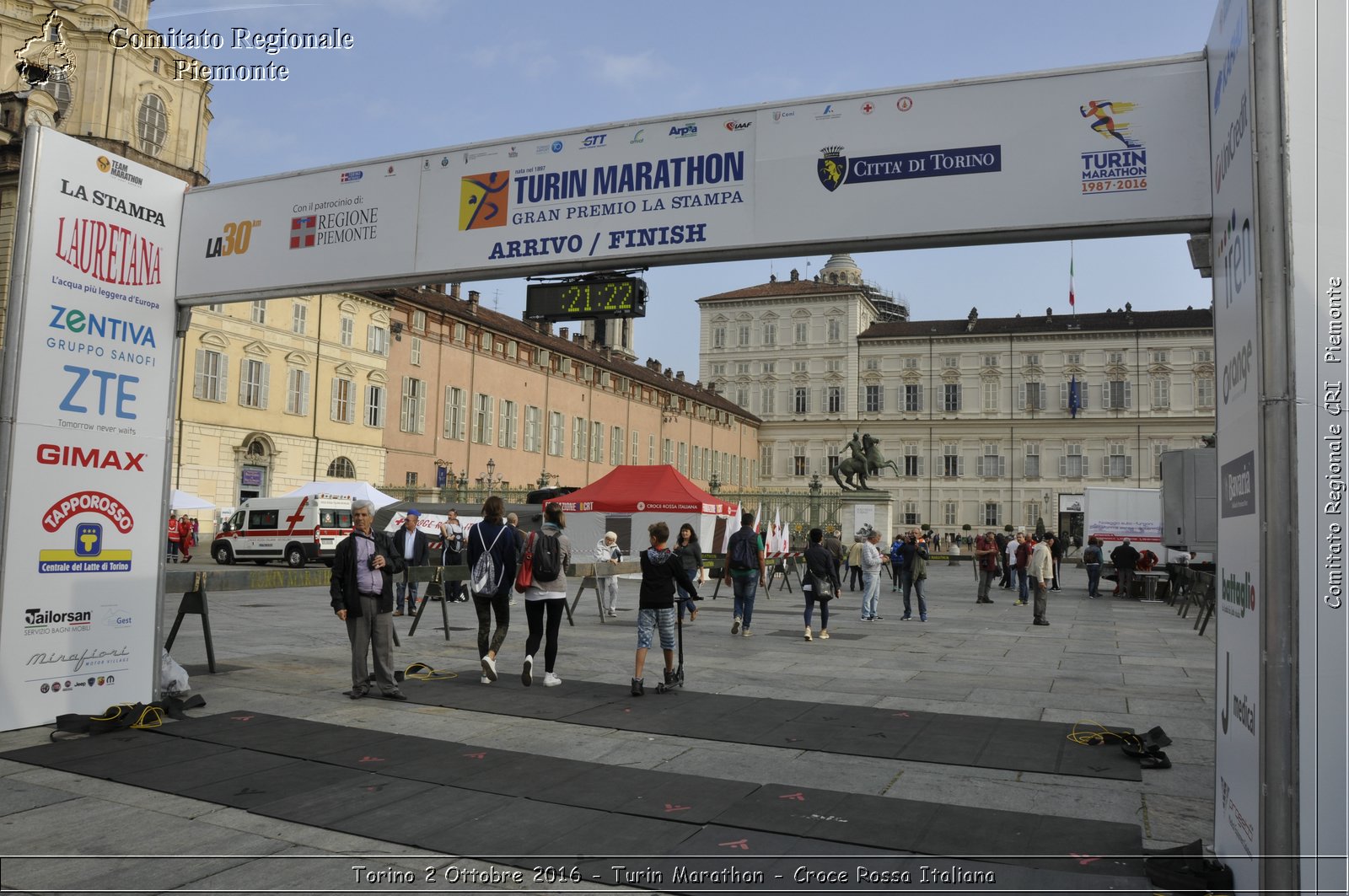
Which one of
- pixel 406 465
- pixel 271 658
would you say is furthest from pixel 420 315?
pixel 271 658

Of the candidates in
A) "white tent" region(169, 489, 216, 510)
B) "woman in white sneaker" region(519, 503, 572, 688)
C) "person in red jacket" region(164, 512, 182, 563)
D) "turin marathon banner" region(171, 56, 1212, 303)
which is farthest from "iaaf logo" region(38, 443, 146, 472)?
"person in red jacket" region(164, 512, 182, 563)

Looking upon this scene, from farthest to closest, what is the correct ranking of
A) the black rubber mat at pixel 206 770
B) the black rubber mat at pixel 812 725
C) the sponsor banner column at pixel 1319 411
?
the black rubber mat at pixel 812 725 → the black rubber mat at pixel 206 770 → the sponsor banner column at pixel 1319 411

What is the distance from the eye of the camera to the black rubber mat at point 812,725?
701 cm

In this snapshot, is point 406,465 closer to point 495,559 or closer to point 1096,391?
point 495,559

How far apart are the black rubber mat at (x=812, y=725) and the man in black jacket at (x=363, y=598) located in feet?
1.46

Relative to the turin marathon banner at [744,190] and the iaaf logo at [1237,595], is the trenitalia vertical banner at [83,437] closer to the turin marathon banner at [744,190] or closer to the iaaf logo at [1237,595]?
the turin marathon banner at [744,190]

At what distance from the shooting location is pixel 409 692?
9367mm

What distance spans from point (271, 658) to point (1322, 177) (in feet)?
35.3

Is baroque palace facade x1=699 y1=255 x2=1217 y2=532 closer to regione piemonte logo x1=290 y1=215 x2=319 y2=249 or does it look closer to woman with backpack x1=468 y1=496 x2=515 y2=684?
woman with backpack x1=468 y1=496 x2=515 y2=684

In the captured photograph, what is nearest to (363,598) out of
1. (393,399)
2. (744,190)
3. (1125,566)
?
(744,190)

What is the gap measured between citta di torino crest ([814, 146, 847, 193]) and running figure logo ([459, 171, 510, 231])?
2.63m

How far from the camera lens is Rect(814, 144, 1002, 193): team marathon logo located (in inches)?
265

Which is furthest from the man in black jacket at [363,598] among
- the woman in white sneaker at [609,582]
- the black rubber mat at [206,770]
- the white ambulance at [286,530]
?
the white ambulance at [286,530]

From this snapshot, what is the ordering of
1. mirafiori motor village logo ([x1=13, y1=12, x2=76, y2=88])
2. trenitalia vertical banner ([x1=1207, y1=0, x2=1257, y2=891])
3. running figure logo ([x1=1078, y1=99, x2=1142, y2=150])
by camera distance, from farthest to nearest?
mirafiori motor village logo ([x1=13, y1=12, x2=76, y2=88]) → running figure logo ([x1=1078, y1=99, x2=1142, y2=150]) → trenitalia vertical banner ([x1=1207, y1=0, x2=1257, y2=891])
